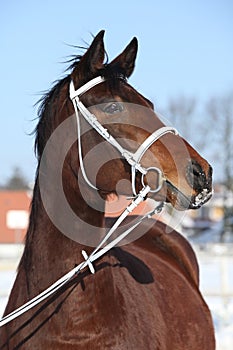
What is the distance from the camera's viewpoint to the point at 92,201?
312 cm

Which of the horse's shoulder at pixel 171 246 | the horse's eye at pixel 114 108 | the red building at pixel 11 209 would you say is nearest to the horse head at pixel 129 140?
the horse's eye at pixel 114 108

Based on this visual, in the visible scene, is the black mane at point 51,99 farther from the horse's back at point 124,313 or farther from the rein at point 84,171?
the horse's back at point 124,313

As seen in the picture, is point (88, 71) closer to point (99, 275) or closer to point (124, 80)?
point (124, 80)

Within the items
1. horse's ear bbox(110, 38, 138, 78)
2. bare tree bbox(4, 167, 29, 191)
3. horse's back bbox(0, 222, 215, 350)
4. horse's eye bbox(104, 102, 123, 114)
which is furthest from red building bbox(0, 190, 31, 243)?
horse's eye bbox(104, 102, 123, 114)

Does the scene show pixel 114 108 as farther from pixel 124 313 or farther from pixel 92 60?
pixel 124 313

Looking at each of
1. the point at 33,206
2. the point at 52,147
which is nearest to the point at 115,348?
the point at 33,206

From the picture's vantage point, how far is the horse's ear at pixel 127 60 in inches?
123

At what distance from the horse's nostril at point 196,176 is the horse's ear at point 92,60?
0.74m

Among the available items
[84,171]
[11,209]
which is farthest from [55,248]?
[11,209]

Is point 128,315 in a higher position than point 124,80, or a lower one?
lower

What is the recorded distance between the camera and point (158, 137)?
292 centimetres

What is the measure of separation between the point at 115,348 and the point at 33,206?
890mm

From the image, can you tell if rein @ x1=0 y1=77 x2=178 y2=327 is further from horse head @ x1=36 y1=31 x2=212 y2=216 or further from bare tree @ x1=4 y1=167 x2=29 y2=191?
bare tree @ x1=4 y1=167 x2=29 y2=191

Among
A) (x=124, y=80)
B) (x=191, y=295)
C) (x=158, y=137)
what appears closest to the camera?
(x=158, y=137)
